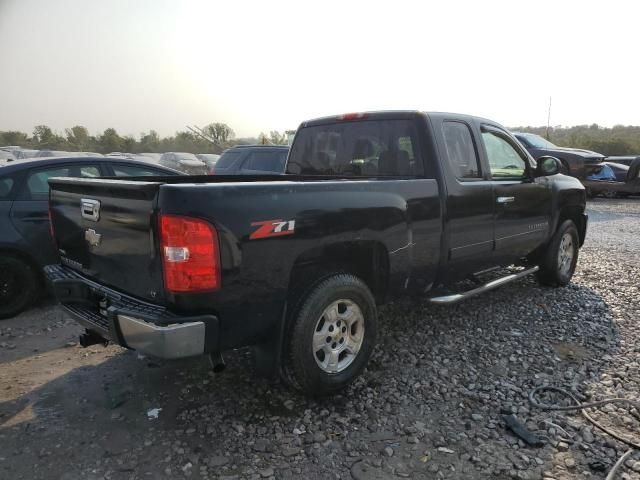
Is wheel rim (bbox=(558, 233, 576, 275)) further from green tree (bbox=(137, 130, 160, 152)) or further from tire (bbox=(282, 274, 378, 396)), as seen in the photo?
green tree (bbox=(137, 130, 160, 152))

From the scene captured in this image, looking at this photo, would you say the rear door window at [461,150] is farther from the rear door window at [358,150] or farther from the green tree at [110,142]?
the green tree at [110,142]

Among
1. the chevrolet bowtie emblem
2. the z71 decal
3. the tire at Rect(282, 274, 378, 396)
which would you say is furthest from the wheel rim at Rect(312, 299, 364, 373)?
the chevrolet bowtie emblem

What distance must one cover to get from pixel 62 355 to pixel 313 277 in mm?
2442

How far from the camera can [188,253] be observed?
8.00 ft

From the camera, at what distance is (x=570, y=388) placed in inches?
134

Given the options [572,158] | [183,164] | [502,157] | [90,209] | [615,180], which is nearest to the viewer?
[90,209]

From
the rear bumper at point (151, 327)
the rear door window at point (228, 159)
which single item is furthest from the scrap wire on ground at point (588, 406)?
the rear door window at point (228, 159)

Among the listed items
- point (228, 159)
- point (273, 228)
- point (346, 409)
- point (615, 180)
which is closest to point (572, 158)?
point (615, 180)

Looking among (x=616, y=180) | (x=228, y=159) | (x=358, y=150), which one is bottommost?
(x=616, y=180)

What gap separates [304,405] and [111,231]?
66.9 inches

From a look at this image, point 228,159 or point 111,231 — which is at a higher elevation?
point 228,159

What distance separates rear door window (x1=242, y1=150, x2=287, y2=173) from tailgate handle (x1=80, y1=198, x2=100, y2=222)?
586 cm

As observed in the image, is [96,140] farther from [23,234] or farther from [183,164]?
[23,234]

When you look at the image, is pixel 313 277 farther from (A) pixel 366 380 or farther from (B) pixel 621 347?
(B) pixel 621 347
